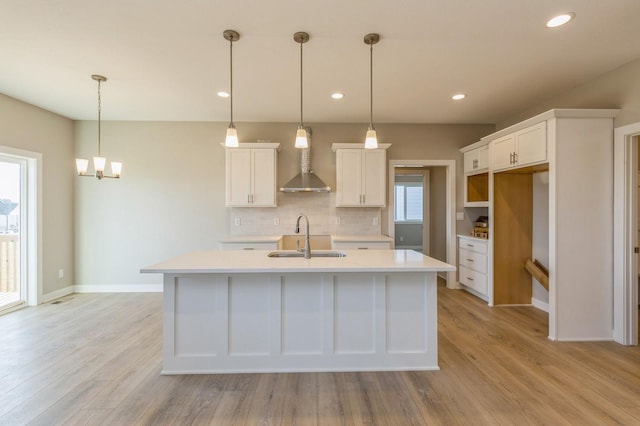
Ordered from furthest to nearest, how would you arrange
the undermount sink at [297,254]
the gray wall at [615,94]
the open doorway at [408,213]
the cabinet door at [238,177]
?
the open doorway at [408,213], the cabinet door at [238,177], the undermount sink at [297,254], the gray wall at [615,94]

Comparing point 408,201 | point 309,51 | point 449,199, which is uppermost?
point 309,51

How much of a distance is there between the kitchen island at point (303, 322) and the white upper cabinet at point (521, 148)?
1.88m

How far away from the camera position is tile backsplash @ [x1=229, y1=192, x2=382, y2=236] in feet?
15.5

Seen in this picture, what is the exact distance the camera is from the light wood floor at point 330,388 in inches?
73.4

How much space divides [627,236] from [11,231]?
22.9ft

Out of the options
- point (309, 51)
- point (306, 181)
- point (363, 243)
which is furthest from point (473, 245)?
point (309, 51)

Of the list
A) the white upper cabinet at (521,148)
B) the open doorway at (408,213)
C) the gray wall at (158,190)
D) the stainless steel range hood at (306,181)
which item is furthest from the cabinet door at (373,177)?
the open doorway at (408,213)

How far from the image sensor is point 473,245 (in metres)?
4.41

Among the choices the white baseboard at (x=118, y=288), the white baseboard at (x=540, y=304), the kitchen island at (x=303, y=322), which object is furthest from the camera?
the white baseboard at (x=118, y=288)

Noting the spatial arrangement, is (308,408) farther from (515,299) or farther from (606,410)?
(515,299)

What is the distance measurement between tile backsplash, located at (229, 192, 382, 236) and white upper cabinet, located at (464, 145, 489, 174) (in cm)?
153

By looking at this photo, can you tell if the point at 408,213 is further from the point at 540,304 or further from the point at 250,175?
the point at 250,175

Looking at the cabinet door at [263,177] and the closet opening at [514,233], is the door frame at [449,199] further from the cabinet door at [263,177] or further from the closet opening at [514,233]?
the cabinet door at [263,177]

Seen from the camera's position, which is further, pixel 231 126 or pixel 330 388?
pixel 231 126
